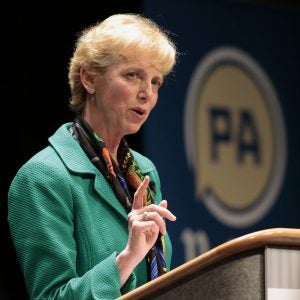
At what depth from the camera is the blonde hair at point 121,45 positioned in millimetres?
2104

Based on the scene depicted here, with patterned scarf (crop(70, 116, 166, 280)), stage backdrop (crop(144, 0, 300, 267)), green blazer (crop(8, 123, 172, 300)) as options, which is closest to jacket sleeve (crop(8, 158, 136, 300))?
green blazer (crop(8, 123, 172, 300))

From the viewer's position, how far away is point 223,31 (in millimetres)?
4055

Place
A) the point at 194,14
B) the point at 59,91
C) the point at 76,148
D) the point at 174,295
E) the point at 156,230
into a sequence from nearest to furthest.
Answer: the point at 174,295
the point at 156,230
the point at 76,148
the point at 59,91
the point at 194,14

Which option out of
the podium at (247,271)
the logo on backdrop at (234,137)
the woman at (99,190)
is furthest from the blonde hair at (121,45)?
the logo on backdrop at (234,137)

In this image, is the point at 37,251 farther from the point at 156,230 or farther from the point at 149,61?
the point at 149,61

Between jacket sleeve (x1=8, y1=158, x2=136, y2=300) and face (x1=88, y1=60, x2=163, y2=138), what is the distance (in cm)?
24

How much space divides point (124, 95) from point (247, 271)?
0.74 meters

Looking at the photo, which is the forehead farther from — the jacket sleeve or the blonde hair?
the jacket sleeve

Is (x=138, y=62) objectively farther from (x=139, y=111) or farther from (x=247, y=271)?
(x=247, y=271)

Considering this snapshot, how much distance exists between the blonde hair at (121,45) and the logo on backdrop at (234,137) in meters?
1.67

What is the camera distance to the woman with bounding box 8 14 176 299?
1.80 meters

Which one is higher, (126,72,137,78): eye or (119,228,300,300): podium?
(126,72,137,78): eye

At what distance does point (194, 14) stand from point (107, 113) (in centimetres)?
191

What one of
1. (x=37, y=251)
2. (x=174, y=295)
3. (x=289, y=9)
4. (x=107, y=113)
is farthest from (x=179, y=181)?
(x=174, y=295)
